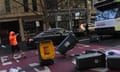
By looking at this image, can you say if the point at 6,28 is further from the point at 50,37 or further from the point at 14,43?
the point at 14,43

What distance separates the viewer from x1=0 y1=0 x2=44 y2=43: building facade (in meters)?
42.6

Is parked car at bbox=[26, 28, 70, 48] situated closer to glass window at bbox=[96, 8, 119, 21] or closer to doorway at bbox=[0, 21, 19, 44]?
glass window at bbox=[96, 8, 119, 21]

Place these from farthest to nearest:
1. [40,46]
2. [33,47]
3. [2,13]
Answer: [2,13] → [33,47] → [40,46]

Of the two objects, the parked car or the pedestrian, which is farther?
the parked car

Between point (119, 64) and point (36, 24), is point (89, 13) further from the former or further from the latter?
point (119, 64)

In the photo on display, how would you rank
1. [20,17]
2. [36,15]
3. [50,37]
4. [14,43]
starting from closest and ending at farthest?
[14,43], [50,37], [20,17], [36,15]

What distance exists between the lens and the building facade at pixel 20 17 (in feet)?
140

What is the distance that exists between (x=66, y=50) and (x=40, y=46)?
188cm

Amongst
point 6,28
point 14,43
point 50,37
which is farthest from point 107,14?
point 6,28

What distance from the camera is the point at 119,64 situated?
1209 cm

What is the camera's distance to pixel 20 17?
43250 millimetres

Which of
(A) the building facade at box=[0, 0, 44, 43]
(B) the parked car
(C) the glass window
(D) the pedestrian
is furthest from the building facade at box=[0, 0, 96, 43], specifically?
(D) the pedestrian

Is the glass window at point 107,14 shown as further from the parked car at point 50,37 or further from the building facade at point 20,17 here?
the building facade at point 20,17

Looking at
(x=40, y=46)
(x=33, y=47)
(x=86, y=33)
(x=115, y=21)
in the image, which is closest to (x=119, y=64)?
(x=40, y=46)
